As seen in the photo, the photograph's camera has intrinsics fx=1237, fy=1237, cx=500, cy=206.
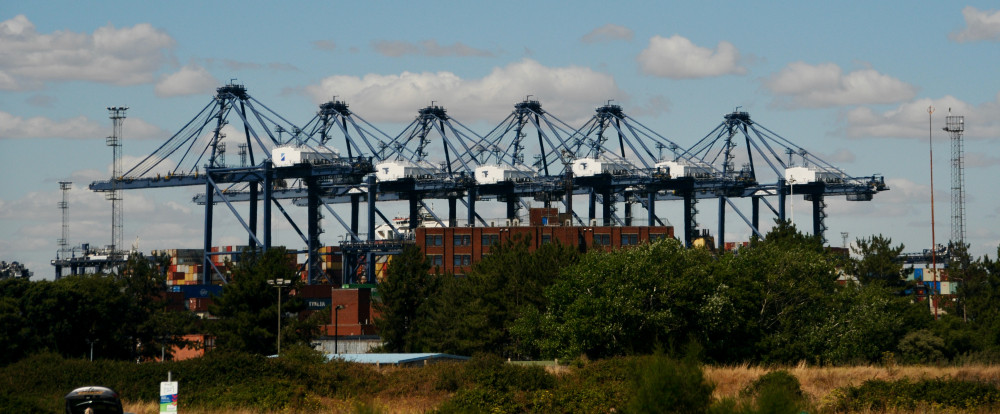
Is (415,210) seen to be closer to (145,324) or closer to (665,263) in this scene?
(145,324)

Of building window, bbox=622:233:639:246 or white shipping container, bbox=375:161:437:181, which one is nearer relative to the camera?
building window, bbox=622:233:639:246

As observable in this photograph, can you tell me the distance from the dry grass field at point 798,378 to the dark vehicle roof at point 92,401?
759 centimetres

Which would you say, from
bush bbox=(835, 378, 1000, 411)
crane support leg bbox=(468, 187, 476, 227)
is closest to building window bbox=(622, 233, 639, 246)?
crane support leg bbox=(468, 187, 476, 227)

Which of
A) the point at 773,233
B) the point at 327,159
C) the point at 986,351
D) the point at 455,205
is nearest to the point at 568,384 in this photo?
the point at 986,351

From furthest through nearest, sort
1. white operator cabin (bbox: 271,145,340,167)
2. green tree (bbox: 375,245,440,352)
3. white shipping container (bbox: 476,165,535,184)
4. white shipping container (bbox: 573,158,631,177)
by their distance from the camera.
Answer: white shipping container (bbox: 476,165,535,184) < white shipping container (bbox: 573,158,631,177) < white operator cabin (bbox: 271,145,340,167) < green tree (bbox: 375,245,440,352)

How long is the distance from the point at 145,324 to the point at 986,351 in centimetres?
5472

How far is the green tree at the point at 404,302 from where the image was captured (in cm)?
8294

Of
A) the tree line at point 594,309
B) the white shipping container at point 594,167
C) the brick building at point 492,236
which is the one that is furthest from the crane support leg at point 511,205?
the tree line at point 594,309

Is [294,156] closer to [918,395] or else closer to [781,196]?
[781,196]

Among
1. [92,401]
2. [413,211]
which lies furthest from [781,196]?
[92,401]

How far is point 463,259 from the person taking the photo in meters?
114

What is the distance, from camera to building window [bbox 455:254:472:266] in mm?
113875

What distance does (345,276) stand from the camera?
14188cm

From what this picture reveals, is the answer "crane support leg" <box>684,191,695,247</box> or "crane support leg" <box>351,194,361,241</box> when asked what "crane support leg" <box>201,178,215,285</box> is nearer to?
"crane support leg" <box>351,194,361,241</box>
